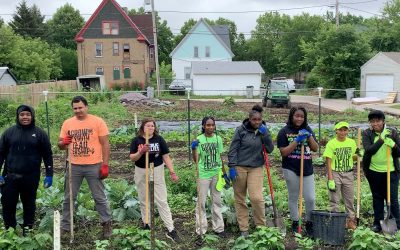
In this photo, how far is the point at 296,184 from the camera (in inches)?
246

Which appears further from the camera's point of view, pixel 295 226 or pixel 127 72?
pixel 127 72

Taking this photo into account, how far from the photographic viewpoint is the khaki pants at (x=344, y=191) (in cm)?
649

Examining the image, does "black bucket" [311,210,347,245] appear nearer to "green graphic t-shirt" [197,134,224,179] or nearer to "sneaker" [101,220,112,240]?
"green graphic t-shirt" [197,134,224,179]

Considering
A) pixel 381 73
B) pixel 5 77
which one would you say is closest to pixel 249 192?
pixel 5 77

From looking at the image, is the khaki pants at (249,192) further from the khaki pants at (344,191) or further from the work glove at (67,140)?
the work glove at (67,140)

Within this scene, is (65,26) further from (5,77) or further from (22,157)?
(22,157)

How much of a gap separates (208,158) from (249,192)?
67 cm

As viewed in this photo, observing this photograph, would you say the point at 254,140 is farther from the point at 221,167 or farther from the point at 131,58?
the point at 131,58

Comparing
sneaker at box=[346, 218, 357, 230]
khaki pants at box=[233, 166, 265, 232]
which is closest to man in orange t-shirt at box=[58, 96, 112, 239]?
khaki pants at box=[233, 166, 265, 232]

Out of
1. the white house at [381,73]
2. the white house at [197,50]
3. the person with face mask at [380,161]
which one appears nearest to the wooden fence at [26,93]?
the person with face mask at [380,161]

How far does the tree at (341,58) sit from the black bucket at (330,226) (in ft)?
106

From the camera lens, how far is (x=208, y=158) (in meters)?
6.28

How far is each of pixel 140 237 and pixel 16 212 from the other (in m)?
2.24

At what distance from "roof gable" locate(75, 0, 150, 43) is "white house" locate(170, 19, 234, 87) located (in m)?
7.39
